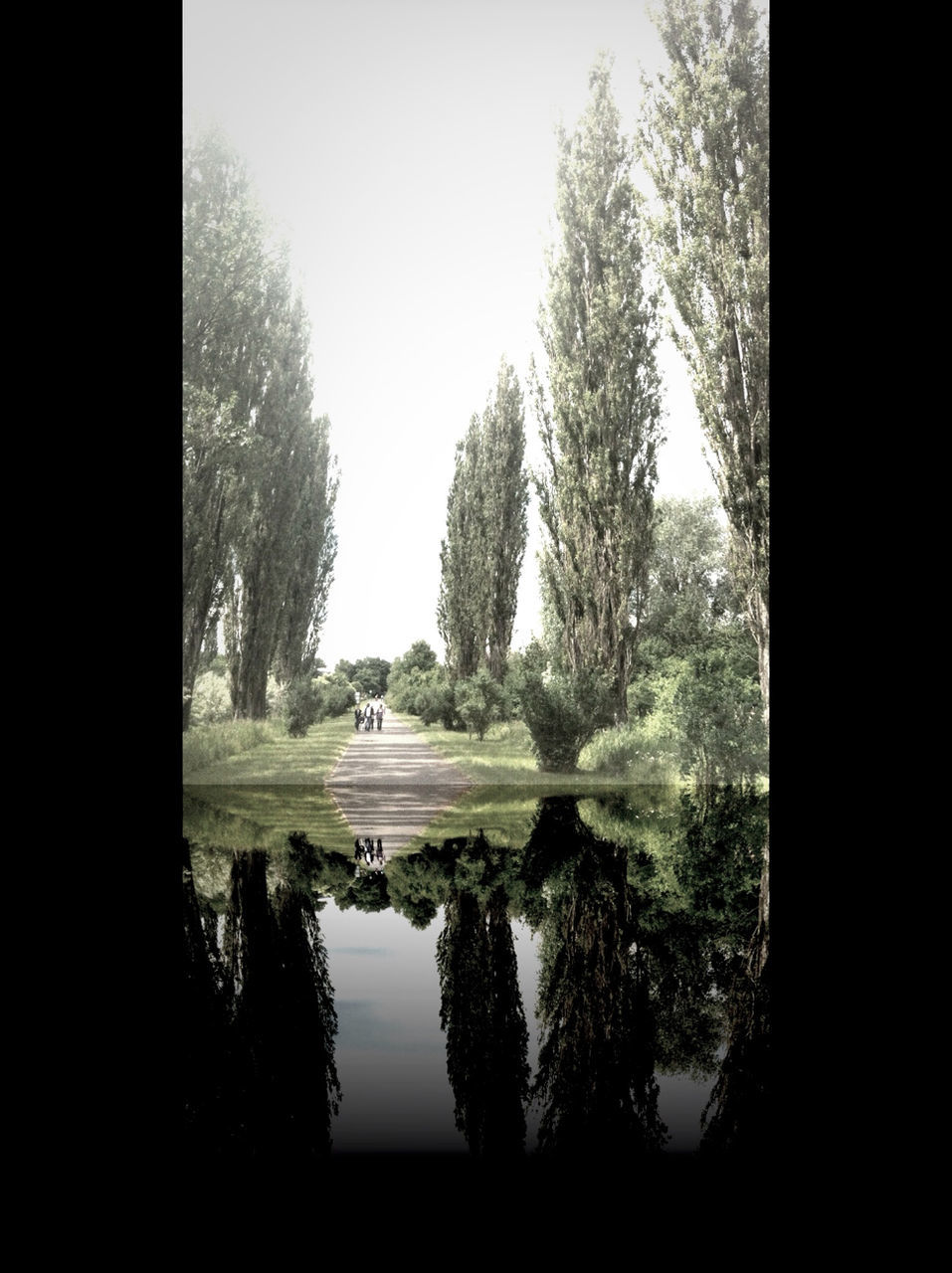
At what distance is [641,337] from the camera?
1118 centimetres

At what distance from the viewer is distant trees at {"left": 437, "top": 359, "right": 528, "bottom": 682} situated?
49.4ft

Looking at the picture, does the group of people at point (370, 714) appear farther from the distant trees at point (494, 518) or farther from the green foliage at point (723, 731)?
the green foliage at point (723, 731)

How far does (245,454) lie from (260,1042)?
994 centimetres

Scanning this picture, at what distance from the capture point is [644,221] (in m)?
10.9

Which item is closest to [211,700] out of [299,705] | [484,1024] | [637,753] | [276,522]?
[299,705]

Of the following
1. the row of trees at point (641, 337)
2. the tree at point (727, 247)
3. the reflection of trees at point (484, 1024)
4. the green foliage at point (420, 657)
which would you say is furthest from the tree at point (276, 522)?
the reflection of trees at point (484, 1024)

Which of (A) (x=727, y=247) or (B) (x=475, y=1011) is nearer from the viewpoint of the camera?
(B) (x=475, y=1011)

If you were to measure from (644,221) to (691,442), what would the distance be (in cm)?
249

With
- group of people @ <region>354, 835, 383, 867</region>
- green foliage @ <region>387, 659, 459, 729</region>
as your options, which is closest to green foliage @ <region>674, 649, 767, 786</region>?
group of people @ <region>354, 835, 383, 867</region>

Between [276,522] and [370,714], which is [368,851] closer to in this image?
[276,522]

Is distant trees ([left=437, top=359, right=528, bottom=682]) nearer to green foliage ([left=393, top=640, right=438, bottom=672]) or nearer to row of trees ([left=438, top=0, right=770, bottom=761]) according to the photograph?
row of trees ([left=438, top=0, right=770, bottom=761])
